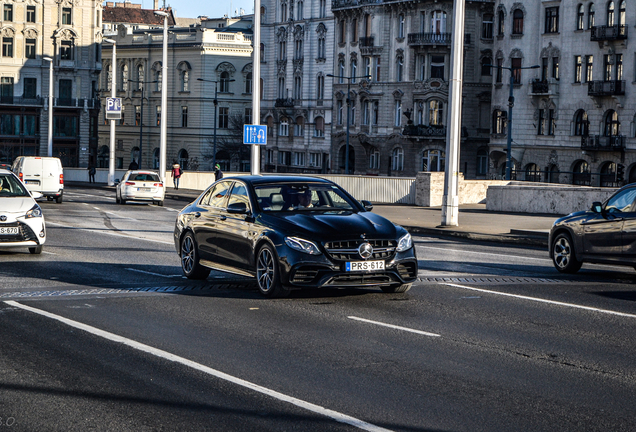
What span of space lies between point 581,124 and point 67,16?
53201 millimetres

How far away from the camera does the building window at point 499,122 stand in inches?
2785

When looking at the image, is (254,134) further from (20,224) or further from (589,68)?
(589,68)

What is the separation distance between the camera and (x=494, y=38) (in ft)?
237

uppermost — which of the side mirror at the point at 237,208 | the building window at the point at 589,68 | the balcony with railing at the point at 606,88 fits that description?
the building window at the point at 589,68

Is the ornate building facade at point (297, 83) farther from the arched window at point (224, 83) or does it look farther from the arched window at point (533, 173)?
the arched window at point (533, 173)

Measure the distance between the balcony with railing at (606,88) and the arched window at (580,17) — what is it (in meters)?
4.13

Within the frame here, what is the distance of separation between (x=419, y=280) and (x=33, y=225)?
7.13 metres

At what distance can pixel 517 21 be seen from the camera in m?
69.2

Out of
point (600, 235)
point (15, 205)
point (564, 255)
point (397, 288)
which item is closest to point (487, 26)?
point (564, 255)

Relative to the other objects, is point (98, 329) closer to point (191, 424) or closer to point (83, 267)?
point (191, 424)

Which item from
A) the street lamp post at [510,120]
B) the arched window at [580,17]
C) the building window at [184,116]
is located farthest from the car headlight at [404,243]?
the building window at [184,116]

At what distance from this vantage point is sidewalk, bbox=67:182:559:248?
79.1 ft

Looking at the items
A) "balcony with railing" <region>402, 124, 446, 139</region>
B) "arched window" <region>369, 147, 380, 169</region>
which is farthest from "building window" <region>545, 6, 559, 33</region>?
"arched window" <region>369, 147, 380, 169</region>

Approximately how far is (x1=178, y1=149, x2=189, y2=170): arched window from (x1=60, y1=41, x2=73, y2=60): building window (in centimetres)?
1424
